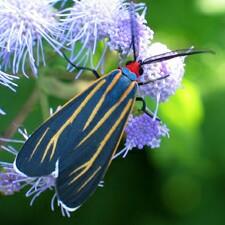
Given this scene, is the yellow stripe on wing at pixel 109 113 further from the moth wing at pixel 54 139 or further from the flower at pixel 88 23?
the flower at pixel 88 23

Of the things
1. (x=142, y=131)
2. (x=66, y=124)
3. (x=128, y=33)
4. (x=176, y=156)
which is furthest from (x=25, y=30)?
(x=176, y=156)

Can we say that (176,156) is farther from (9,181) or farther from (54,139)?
(54,139)

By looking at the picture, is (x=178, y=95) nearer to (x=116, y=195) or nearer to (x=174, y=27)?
(x=174, y=27)

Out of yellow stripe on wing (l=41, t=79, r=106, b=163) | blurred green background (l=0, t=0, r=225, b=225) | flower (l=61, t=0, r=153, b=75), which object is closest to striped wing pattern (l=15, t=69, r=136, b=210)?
yellow stripe on wing (l=41, t=79, r=106, b=163)

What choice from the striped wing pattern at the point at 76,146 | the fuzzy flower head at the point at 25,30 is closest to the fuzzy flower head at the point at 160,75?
the striped wing pattern at the point at 76,146

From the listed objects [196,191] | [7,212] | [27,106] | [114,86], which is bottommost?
[7,212]

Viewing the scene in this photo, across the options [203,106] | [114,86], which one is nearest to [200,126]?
[203,106]

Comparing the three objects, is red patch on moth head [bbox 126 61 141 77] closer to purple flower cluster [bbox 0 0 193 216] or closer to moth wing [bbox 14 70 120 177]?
purple flower cluster [bbox 0 0 193 216]
